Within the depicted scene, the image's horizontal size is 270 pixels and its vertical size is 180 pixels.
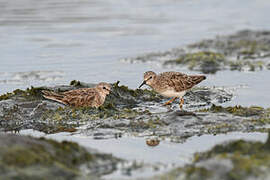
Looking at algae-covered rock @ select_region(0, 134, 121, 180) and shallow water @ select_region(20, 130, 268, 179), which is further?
shallow water @ select_region(20, 130, 268, 179)

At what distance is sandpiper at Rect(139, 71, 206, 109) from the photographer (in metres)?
12.1

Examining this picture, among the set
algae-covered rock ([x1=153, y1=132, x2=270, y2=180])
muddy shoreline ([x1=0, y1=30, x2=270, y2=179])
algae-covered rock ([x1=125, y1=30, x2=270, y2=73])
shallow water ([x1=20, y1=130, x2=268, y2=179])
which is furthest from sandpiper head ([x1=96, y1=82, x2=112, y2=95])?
algae-covered rock ([x1=125, y1=30, x2=270, y2=73])

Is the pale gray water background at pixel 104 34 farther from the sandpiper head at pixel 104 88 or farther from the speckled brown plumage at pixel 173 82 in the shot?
the sandpiper head at pixel 104 88

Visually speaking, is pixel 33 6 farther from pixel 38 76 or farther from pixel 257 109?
pixel 257 109

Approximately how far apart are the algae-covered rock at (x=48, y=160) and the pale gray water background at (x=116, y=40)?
92 centimetres

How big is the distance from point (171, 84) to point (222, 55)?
6.87 m

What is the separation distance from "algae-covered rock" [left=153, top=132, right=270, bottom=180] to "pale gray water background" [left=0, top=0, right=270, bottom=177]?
32.7 inches

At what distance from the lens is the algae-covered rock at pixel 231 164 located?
21.1 ft

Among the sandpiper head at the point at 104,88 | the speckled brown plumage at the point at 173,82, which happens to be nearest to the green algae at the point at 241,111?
the speckled brown plumage at the point at 173,82

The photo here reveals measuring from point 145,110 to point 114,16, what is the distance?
16.9 meters

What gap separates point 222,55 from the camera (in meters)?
18.5

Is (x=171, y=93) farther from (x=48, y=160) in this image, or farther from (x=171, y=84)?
(x=48, y=160)

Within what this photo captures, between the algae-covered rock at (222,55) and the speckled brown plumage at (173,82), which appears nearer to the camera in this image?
the speckled brown plumage at (173,82)

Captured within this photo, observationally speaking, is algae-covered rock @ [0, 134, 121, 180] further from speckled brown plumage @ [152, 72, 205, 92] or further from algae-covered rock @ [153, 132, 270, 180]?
speckled brown plumage @ [152, 72, 205, 92]
